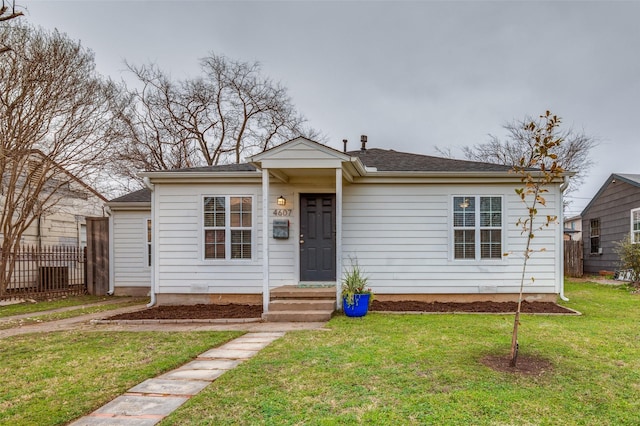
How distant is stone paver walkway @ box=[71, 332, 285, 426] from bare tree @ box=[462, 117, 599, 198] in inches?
813

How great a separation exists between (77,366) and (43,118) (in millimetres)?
8329

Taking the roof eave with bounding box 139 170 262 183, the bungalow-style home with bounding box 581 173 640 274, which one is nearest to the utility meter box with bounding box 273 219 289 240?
the roof eave with bounding box 139 170 262 183

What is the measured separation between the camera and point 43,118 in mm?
10086

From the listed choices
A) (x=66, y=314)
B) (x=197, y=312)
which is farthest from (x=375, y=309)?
(x=66, y=314)

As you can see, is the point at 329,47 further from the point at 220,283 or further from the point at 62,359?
the point at 62,359

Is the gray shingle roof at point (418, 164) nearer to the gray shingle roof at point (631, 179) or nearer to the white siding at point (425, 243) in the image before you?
the white siding at point (425, 243)

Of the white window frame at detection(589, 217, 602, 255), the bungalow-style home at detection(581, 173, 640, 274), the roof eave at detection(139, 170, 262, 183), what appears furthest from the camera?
the white window frame at detection(589, 217, 602, 255)

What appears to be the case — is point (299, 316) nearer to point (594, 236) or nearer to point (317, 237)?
point (317, 237)

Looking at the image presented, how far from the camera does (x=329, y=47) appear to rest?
46.0ft

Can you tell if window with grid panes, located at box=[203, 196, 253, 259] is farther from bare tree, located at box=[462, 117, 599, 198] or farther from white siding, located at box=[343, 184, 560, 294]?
bare tree, located at box=[462, 117, 599, 198]

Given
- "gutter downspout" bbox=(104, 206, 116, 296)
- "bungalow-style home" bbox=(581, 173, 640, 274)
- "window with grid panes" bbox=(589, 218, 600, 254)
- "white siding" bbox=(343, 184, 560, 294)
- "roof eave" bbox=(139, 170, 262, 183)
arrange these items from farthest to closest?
1. "window with grid panes" bbox=(589, 218, 600, 254)
2. "bungalow-style home" bbox=(581, 173, 640, 274)
3. "gutter downspout" bbox=(104, 206, 116, 296)
4. "roof eave" bbox=(139, 170, 262, 183)
5. "white siding" bbox=(343, 184, 560, 294)

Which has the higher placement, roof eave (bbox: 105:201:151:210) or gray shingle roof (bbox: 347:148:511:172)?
gray shingle roof (bbox: 347:148:511:172)

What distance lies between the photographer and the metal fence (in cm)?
1095

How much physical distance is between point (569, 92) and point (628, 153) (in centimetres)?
1129
